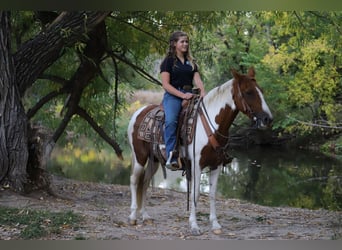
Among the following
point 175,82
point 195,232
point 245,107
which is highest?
point 175,82

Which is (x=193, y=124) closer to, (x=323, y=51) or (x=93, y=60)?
(x=93, y=60)

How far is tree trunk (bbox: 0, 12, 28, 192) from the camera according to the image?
4.40 metres

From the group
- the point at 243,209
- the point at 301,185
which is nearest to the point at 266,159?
the point at 301,185

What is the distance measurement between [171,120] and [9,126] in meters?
1.73

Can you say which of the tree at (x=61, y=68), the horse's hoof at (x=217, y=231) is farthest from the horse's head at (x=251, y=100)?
the tree at (x=61, y=68)

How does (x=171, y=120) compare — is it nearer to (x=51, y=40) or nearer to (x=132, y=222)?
(x=132, y=222)

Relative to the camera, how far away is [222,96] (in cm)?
352

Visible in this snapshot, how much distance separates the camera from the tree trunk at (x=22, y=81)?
14.5 ft

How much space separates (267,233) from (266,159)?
5.01 metres

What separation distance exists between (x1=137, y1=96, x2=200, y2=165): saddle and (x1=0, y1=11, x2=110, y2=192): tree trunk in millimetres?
1226

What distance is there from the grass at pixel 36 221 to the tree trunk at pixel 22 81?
24.7 inches

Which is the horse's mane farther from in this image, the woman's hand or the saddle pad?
the saddle pad

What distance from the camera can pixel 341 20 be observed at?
5.03 metres

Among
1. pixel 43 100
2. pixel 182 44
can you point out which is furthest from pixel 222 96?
pixel 43 100
